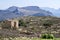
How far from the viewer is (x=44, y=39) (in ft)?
69.1

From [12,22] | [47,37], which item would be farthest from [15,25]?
[47,37]

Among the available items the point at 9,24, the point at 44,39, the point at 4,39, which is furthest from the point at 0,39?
the point at 9,24

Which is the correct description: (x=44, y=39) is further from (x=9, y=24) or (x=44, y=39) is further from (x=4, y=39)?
(x=9, y=24)

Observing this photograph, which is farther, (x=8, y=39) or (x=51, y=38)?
(x=51, y=38)

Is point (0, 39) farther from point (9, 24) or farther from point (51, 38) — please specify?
point (9, 24)

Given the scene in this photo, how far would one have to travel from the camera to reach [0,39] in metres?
20.4

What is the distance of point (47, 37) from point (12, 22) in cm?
1477

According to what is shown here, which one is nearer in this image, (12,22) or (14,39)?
(14,39)

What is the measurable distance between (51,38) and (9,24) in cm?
1514

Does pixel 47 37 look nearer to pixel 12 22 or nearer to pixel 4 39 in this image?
pixel 4 39

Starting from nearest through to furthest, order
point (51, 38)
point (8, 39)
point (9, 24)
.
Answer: point (8, 39)
point (51, 38)
point (9, 24)

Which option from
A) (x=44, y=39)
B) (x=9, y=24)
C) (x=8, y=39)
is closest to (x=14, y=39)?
(x=8, y=39)

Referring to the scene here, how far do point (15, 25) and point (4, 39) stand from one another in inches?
641

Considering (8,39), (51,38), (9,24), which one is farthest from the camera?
(9,24)
